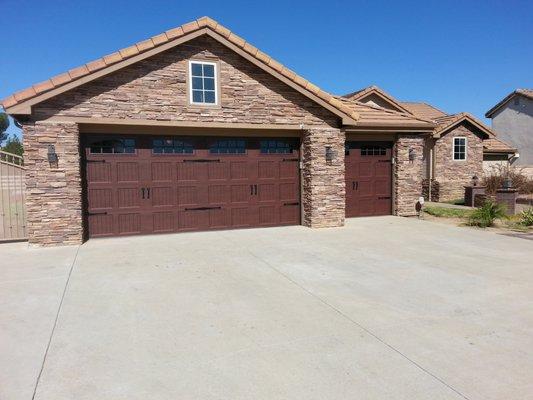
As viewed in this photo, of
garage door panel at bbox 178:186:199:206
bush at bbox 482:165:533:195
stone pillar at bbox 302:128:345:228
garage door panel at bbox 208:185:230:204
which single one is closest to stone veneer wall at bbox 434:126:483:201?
bush at bbox 482:165:533:195

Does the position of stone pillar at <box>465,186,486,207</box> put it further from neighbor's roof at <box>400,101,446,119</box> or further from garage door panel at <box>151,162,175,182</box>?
garage door panel at <box>151,162,175,182</box>

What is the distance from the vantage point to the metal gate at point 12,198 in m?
9.72

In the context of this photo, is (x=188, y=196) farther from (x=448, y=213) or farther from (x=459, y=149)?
(x=459, y=149)

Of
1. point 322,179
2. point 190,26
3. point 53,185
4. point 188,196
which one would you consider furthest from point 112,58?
point 322,179

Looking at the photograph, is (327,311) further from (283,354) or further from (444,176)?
(444,176)

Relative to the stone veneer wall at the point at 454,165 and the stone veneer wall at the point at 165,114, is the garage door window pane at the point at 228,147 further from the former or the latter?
the stone veneer wall at the point at 454,165

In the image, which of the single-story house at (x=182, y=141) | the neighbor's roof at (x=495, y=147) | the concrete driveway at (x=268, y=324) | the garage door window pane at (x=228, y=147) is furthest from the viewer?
the neighbor's roof at (x=495, y=147)

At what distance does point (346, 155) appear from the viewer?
512 inches

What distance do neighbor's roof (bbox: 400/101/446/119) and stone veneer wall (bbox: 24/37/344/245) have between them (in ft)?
49.8

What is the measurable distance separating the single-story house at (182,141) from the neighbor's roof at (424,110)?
42.4 feet

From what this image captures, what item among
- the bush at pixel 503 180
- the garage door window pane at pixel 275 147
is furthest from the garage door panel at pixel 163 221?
the bush at pixel 503 180

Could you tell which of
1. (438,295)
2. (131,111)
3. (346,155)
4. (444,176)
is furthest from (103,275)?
(444,176)

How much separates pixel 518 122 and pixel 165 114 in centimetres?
3025

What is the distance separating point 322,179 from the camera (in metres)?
11.5
